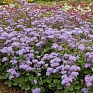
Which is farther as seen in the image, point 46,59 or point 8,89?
point 8,89

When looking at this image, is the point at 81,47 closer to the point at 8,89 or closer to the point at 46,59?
the point at 46,59

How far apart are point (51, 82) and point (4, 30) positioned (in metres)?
1.42

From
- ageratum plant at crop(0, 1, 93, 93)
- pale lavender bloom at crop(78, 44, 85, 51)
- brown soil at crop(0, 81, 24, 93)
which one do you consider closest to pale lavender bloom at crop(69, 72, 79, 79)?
ageratum plant at crop(0, 1, 93, 93)

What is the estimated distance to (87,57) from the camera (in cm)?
384

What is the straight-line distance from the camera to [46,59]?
13.4 ft

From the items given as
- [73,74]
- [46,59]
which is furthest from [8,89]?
[73,74]

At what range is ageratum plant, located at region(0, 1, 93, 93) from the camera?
3721mm

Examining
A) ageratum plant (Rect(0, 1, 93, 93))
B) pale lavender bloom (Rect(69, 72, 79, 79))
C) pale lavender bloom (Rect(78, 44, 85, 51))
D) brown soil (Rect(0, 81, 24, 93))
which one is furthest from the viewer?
brown soil (Rect(0, 81, 24, 93))

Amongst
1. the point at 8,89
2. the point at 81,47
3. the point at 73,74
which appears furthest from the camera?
the point at 8,89

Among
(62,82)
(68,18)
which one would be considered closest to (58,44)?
(62,82)

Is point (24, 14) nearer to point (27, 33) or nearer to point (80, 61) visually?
point (27, 33)

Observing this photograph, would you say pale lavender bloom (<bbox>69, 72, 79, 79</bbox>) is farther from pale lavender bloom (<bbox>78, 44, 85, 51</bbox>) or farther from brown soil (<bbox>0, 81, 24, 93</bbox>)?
brown soil (<bbox>0, 81, 24, 93</bbox>)

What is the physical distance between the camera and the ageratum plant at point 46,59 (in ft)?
12.2

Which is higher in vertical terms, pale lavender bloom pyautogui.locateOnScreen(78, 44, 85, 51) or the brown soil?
pale lavender bloom pyautogui.locateOnScreen(78, 44, 85, 51)
